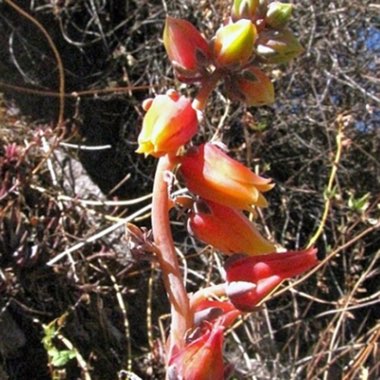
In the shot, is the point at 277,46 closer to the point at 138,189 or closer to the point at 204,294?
the point at 204,294

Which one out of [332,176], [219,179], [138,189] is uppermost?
[219,179]

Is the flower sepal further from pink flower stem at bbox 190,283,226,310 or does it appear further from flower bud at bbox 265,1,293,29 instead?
pink flower stem at bbox 190,283,226,310

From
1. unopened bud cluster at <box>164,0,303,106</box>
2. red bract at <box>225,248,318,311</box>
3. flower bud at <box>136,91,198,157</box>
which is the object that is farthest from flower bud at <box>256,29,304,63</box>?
red bract at <box>225,248,318,311</box>

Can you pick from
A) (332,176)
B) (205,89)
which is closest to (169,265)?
(205,89)

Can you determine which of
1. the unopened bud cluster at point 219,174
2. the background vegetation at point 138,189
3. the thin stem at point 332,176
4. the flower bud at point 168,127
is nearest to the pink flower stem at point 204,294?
the unopened bud cluster at point 219,174

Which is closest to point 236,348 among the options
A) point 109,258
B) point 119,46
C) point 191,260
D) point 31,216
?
point 191,260
